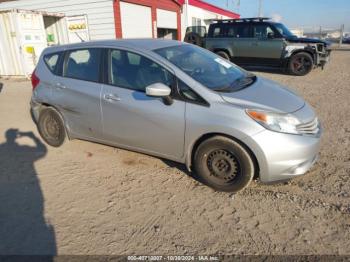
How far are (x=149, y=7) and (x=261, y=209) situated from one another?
14971 millimetres

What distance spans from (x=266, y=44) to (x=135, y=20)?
687cm

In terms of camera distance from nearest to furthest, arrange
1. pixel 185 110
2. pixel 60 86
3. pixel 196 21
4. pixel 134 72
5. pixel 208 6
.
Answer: pixel 185 110, pixel 134 72, pixel 60 86, pixel 196 21, pixel 208 6

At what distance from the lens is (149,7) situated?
51.6 ft

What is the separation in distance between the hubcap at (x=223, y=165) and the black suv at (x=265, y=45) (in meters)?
8.80

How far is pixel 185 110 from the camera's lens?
10.6 feet

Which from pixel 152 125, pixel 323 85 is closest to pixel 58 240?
pixel 152 125

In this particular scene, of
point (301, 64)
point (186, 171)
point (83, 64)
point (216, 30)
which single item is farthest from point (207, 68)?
point (216, 30)

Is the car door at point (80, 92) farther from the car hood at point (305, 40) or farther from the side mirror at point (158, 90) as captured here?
the car hood at point (305, 40)

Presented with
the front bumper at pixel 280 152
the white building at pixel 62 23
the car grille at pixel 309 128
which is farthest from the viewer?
the white building at pixel 62 23

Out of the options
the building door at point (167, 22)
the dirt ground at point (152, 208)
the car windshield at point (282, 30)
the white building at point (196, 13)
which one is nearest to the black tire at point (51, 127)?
the dirt ground at point (152, 208)

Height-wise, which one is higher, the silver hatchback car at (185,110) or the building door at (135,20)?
the building door at (135,20)

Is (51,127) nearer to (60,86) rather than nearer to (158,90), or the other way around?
(60,86)

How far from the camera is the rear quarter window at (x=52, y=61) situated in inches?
174

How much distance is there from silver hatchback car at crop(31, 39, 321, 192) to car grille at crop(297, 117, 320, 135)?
0.04 feet
